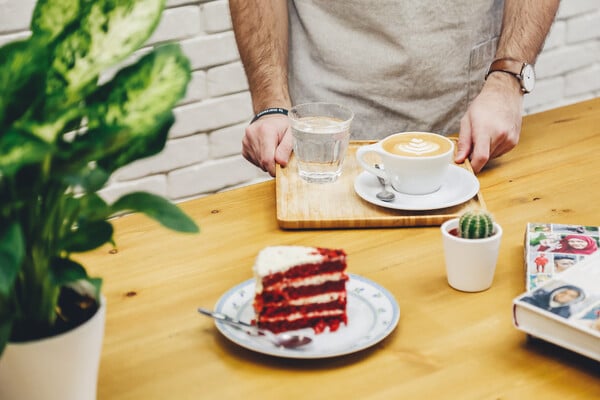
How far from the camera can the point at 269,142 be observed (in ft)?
5.12

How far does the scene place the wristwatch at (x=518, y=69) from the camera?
1730 millimetres

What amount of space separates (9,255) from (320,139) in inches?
33.3

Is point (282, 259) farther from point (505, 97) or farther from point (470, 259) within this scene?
point (505, 97)

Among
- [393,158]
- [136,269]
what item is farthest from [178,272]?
[393,158]

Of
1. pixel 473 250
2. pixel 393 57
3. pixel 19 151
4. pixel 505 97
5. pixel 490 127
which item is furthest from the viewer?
pixel 393 57

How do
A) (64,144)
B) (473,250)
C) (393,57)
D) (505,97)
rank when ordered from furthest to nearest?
(393,57)
(505,97)
(473,250)
(64,144)

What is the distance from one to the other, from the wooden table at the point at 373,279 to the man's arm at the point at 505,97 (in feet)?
0.17

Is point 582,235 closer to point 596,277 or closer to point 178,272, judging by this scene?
point 596,277

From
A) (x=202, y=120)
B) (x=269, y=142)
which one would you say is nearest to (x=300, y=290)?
(x=269, y=142)

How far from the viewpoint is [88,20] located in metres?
0.69

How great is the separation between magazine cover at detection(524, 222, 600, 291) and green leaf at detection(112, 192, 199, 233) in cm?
50

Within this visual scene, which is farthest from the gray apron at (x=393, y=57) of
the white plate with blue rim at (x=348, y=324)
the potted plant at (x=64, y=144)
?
the potted plant at (x=64, y=144)

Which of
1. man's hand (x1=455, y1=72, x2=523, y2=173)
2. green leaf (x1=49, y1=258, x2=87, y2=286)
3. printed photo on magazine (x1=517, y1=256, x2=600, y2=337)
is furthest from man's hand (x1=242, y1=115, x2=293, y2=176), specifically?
green leaf (x1=49, y1=258, x2=87, y2=286)

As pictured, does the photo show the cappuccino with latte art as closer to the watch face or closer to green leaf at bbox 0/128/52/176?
the watch face
